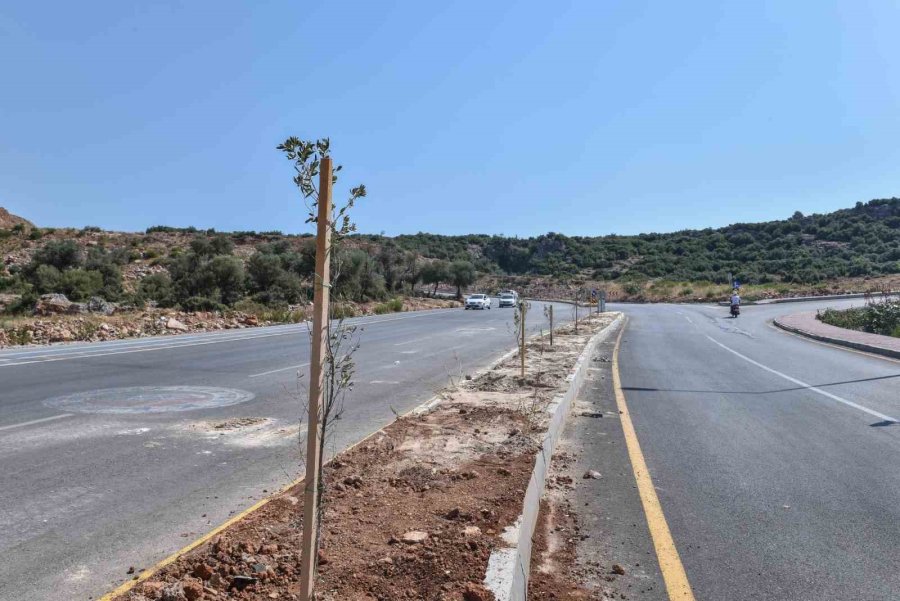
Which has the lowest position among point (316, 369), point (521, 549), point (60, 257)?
point (521, 549)

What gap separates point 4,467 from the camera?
20.1 ft

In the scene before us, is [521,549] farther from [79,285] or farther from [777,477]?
[79,285]

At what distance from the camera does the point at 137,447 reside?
6969mm

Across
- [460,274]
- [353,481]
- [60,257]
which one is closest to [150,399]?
[353,481]

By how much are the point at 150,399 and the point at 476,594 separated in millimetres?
8269

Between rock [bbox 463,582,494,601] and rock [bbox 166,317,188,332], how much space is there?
25723mm

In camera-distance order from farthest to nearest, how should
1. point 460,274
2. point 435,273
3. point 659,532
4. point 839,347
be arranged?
1. point 460,274
2. point 435,273
3. point 839,347
4. point 659,532

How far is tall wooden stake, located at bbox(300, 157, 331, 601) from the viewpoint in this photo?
2705 mm

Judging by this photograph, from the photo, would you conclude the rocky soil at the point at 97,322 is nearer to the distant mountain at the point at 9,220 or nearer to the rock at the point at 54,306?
the rock at the point at 54,306

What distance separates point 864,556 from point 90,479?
20.0 feet

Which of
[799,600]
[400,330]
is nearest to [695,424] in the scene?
[799,600]

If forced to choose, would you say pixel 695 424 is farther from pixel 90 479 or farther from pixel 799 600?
pixel 90 479

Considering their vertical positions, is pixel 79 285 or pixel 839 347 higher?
pixel 79 285

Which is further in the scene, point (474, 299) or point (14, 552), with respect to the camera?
point (474, 299)
